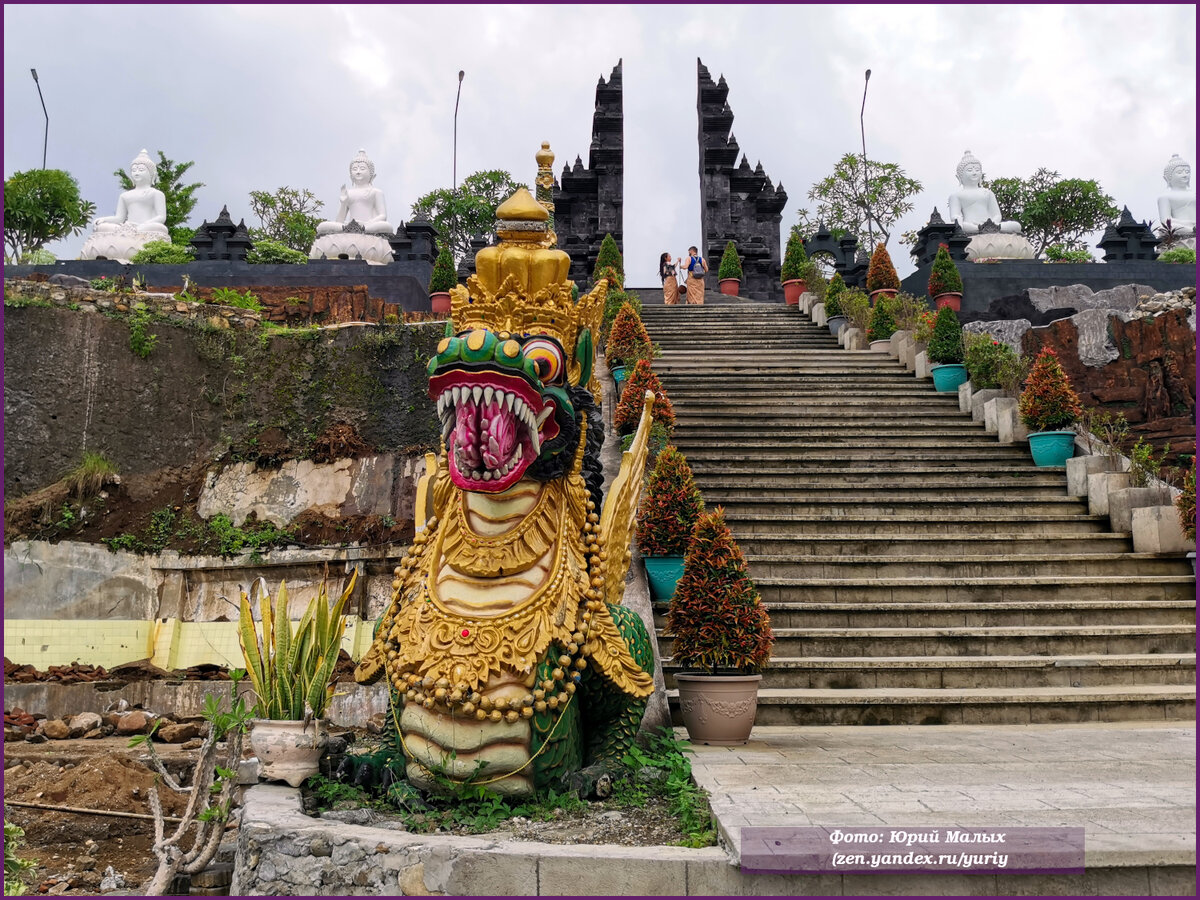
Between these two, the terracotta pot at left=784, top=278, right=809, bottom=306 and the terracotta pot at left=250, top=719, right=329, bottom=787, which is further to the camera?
the terracotta pot at left=784, top=278, right=809, bottom=306

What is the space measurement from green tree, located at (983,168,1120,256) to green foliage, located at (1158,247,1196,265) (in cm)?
1337

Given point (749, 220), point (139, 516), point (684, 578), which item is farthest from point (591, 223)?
point (684, 578)

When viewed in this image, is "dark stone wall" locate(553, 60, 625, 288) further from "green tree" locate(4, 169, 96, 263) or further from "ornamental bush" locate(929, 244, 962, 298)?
"green tree" locate(4, 169, 96, 263)

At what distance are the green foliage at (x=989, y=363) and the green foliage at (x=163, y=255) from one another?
14386 millimetres

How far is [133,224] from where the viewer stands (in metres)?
20.0

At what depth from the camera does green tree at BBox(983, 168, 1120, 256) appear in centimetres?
3344

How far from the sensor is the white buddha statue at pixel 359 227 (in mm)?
19422

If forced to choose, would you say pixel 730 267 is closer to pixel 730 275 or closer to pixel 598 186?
pixel 730 275

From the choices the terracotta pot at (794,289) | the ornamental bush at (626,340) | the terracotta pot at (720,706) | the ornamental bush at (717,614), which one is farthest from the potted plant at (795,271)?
the terracotta pot at (720,706)

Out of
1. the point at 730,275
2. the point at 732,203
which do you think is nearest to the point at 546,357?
the point at 730,275

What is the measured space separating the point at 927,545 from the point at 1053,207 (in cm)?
3104

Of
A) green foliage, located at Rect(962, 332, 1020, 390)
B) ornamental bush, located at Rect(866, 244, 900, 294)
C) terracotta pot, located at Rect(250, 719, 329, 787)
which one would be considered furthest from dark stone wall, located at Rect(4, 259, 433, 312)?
terracotta pot, located at Rect(250, 719, 329, 787)

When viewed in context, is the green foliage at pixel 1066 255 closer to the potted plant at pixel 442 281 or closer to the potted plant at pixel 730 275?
the potted plant at pixel 730 275

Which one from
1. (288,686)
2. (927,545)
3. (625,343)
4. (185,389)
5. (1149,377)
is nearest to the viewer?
(288,686)
